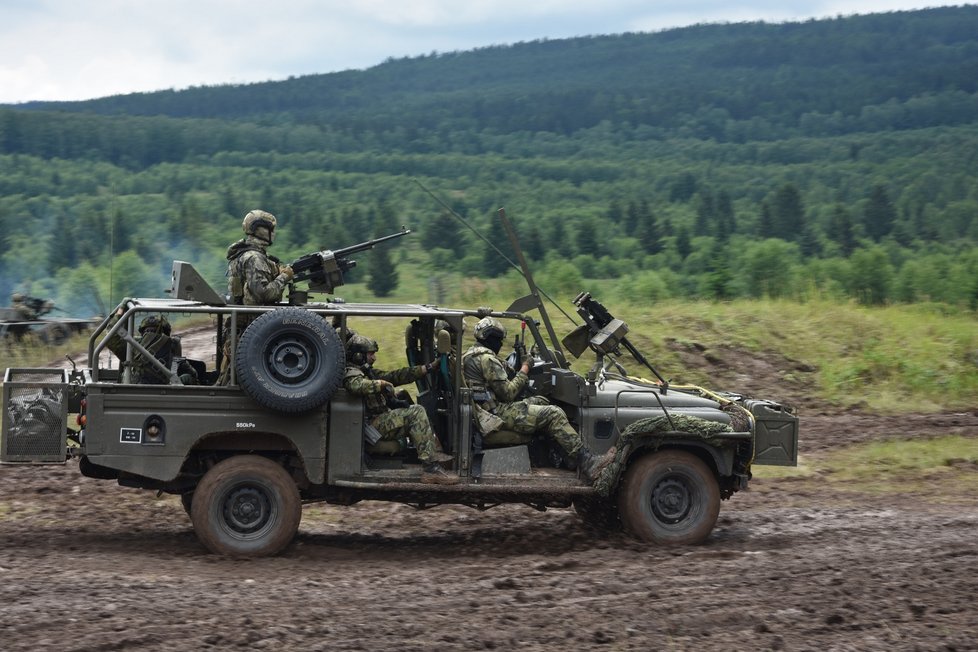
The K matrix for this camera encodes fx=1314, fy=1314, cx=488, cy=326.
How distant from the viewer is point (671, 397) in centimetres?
1041

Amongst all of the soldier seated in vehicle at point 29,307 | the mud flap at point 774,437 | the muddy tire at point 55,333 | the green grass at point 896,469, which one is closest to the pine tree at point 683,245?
→ the soldier seated in vehicle at point 29,307

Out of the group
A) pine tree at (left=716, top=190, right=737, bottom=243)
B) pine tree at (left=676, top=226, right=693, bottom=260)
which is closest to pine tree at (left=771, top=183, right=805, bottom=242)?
pine tree at (left=716, top=190, right=737, bottom=243)

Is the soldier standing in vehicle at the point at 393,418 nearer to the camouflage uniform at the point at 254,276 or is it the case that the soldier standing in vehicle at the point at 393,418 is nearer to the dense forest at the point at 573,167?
the camouflage uniform at the point at 254,276

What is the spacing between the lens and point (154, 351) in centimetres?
992

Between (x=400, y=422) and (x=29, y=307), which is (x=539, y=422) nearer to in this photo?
(x=400, y=422)

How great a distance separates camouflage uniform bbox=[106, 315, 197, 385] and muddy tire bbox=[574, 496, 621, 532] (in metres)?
3.26

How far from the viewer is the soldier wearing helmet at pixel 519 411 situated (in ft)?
32.6

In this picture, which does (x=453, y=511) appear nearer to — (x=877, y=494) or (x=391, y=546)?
(x=391, y=546)

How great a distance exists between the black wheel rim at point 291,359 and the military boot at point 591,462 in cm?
218

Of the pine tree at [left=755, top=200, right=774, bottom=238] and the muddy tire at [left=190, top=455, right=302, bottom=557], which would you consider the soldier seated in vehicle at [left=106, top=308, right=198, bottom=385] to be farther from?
the pine tree at [left=755, top=200, right=774, bottom=238]

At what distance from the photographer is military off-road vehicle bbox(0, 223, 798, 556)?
9344mm

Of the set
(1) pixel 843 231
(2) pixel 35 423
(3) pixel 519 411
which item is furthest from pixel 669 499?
(1) pixel 843 231

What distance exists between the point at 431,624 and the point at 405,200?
56328 mm

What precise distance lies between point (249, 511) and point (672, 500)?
127 inches
